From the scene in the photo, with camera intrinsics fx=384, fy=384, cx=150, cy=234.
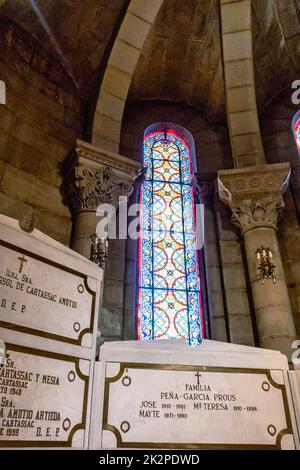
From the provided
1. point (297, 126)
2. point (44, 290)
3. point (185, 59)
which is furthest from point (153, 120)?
point (44, 290)

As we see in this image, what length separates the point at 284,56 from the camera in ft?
25.4

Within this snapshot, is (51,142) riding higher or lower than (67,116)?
lower

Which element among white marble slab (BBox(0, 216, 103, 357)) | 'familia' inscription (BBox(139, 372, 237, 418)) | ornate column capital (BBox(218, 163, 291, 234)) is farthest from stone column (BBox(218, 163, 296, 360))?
white marble slab (BBox(0, 216, 103, 357))

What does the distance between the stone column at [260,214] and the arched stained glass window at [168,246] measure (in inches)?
39.0

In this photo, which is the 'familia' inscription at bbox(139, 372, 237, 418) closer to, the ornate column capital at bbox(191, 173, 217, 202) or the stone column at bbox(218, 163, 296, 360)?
the stone column at bbox(218, 163, 296, 360)

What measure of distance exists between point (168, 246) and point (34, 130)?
9.74 ft

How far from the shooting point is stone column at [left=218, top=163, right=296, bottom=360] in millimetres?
5406

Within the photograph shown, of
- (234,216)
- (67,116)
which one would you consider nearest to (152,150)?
(67,116)

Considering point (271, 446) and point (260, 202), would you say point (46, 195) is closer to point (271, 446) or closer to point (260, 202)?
point (260, 202)

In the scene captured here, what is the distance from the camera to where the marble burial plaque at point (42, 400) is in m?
1.90

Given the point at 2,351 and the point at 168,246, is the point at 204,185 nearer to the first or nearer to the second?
the point at 168,246

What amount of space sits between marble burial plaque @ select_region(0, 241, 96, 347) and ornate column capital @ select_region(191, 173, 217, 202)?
5.01m

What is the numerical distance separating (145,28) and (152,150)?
7.23ft

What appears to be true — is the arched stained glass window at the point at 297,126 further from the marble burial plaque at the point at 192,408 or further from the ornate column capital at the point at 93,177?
the marble burial plaque at the point at 192,408
